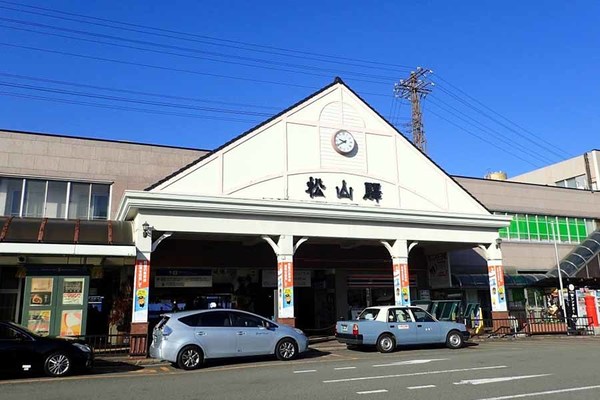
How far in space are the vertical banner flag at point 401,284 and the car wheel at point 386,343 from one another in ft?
13.5

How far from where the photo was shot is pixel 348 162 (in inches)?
852

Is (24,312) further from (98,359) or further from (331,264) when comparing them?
(331,264)

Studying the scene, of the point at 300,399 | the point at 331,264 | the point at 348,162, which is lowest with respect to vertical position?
the point at 300,399

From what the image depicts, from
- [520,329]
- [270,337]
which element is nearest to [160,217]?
[270,337]

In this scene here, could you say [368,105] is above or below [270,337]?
above

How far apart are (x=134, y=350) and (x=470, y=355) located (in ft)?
33.1

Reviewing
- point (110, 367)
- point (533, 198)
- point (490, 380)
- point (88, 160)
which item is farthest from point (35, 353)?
point (533, 198)

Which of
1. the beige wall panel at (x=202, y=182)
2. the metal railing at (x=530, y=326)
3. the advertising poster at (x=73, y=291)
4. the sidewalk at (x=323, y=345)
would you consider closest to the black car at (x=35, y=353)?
the sidewalk at (x=323, y=345)

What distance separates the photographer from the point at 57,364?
1221cm

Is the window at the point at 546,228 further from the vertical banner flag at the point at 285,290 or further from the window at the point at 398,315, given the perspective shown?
the vertical banner flag at the point at 285,290

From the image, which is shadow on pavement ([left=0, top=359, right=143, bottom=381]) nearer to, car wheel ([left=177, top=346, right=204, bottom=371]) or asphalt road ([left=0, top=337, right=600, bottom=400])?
asphalt road ([left=0, top=337, right=600, bottom=400])

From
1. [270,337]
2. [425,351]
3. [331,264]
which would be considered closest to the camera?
[270,337]

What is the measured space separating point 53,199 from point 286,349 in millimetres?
12905

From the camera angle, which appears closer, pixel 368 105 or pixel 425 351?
pixel 425 351
